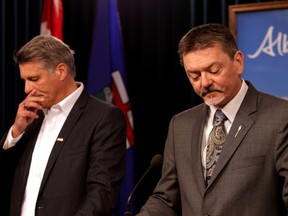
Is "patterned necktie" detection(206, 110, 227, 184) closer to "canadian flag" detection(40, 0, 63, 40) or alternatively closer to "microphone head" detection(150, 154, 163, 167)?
"microphone head" detection(150, 154, 163, 167)

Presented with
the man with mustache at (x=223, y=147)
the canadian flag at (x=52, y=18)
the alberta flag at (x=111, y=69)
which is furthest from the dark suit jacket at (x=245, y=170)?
the canadian flag at (x=52, y=18)

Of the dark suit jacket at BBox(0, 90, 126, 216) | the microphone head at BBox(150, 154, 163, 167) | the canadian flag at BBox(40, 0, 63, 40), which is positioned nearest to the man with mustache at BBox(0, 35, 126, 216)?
the dark suit jacket at BBox(0, 90, 126, 216)

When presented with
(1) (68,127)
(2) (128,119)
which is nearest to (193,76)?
(1) (68,127)

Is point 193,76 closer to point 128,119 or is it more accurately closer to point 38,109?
point 38,109

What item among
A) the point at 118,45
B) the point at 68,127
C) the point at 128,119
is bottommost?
the point at 128,119

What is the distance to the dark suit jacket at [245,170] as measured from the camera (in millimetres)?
2105

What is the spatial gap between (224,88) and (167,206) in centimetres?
57

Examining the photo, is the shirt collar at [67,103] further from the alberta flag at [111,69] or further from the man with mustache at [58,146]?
the alberta flag at [111,69]

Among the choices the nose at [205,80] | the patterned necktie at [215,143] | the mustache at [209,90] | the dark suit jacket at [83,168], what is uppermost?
the nose at [205,80]

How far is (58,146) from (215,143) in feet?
2.77

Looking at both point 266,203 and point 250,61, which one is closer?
point 266,203

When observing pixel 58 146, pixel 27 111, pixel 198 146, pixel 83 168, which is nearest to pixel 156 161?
pixel 198 146

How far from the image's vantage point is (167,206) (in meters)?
2.39

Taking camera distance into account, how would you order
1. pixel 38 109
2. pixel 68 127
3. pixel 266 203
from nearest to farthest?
pixel 266 203
pixel 68 127
pixel 38 109
